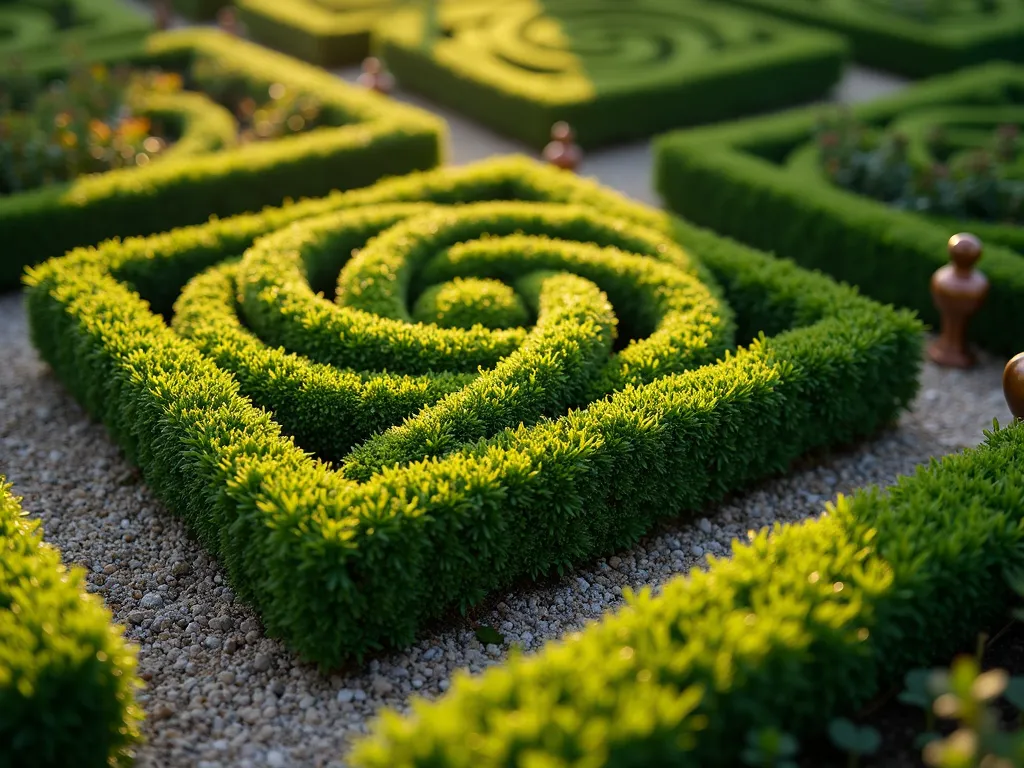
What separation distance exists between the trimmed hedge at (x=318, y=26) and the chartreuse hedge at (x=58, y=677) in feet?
39.6

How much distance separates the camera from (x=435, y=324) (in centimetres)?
615

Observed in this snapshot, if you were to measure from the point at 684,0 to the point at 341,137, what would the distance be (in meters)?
7.87

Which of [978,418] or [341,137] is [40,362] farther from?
[978,418]

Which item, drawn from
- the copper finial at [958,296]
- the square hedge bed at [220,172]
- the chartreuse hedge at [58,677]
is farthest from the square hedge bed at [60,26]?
the copper finial at [958,296]

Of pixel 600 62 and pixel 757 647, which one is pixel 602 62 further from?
pixel 757 647

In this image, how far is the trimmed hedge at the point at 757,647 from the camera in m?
3.09

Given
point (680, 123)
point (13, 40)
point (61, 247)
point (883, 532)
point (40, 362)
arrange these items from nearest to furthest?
point (883, 532)
point (40, 362)
point (61, 247)
point (680, 123)
point (13, 40)

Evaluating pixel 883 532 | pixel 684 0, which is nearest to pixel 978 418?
pixel 883 532

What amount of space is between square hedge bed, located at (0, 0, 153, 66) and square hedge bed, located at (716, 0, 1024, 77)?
8.95 metres

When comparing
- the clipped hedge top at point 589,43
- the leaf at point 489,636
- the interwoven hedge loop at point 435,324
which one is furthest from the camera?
the clipped hedge top at point 589,43

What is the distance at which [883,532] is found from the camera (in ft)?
13.6

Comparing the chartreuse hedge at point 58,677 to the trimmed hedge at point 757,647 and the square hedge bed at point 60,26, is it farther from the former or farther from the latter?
the square hedge bed at point 60,26

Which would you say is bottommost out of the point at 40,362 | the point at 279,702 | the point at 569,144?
the point at 40,362

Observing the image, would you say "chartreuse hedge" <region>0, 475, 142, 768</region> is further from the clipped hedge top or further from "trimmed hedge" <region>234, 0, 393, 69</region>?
"trimmed hedge" <region>234, 0, 393, 69</region>
